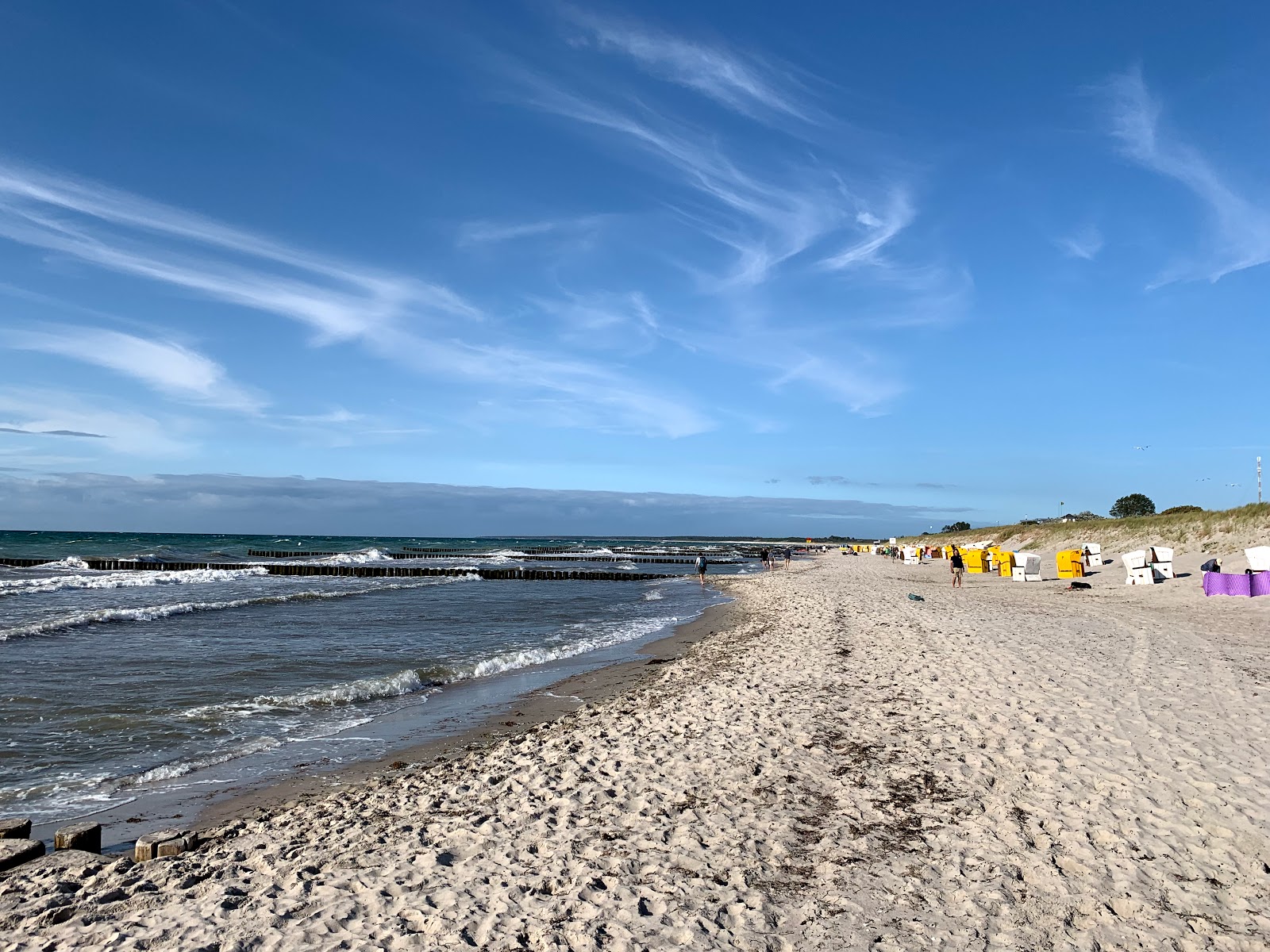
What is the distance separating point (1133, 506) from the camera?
83812 mm

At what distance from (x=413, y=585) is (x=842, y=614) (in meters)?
22.5

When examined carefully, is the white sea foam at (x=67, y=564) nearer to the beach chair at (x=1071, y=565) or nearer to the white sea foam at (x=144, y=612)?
the white sea foam at (x=144, y=612)

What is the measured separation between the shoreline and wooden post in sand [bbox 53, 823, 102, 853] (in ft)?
2.41

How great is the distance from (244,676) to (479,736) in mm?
5751

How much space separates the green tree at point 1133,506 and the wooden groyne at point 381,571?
209ft

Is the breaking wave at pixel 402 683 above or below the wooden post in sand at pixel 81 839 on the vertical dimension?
below

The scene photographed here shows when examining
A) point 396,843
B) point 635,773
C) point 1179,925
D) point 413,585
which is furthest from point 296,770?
point 413,585

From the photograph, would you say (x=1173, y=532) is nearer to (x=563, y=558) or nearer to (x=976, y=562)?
(x=976, y=562)

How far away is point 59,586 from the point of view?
30.2 m

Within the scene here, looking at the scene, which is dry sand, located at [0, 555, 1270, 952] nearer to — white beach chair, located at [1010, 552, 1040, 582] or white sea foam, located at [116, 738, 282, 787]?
white sea foam, located at [116, 738, 282, 787]

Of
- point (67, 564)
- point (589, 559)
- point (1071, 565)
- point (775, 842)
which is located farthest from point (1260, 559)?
point (67, 564)

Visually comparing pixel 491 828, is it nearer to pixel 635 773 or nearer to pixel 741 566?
pixel 635 773

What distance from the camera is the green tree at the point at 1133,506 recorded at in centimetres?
8250

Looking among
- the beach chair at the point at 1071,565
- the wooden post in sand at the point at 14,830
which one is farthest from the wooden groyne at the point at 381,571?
the wooden post in sand at the point at 14,830
